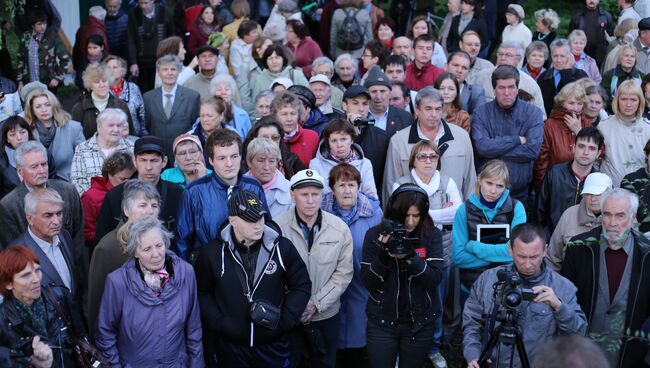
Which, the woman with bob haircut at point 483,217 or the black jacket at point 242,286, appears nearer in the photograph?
the black jacket at point 242,286

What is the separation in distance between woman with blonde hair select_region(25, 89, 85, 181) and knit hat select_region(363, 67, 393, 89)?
285 centimetres

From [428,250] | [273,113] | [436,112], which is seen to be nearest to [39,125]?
[273,113]

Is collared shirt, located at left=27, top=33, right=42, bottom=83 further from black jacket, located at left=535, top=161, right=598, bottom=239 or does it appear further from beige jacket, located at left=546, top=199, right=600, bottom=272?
beige jacket, located at left=546, top=199, right=600, bottom=272

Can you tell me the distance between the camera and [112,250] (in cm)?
622

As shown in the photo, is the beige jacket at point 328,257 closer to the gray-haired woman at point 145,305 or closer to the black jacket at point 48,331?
the gray-haired woman at point 145,305

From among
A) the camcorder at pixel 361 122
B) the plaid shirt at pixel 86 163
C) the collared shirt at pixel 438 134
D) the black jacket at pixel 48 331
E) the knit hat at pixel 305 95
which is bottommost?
the black jacket at pixel 48 331

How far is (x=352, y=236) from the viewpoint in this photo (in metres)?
6.95

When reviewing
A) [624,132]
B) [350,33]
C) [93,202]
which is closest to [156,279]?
[93,202]

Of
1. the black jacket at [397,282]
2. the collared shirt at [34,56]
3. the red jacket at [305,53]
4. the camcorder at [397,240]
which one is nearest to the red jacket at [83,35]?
the collared shirt at [34,56]

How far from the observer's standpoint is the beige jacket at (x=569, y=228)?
6934 mm

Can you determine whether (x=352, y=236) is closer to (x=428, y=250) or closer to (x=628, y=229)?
(x=428, y=250)

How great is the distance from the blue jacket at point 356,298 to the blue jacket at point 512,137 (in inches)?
76.4

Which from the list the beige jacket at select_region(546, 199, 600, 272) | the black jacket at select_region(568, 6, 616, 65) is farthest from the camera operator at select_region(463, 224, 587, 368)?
the black jacket at select_region(568, 6, 616, 65)

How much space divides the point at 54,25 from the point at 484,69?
214 inches
